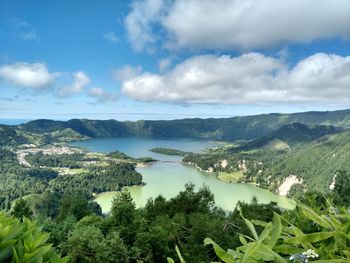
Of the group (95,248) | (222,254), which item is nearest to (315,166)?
(95,248)

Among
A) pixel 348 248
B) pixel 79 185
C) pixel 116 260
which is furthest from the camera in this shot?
pixel 79 185

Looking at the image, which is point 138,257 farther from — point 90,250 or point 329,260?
point 329,260

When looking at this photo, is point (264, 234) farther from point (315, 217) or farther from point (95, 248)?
point (95, 248)

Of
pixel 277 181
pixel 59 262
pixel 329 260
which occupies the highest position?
pixel 329 260

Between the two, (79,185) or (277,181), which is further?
(277,181)

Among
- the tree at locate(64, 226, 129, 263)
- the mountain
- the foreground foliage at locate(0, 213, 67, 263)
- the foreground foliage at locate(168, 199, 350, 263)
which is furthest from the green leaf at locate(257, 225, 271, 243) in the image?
the mountain

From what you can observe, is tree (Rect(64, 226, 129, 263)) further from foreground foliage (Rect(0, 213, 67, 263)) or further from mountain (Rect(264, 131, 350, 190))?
mountain (Rect(264, 131, 350, 190))

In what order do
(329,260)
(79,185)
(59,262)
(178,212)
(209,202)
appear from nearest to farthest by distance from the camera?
1. (329,260)
2. (59,262)
3. (178,212)
4. (209,202)
5. (79,185)

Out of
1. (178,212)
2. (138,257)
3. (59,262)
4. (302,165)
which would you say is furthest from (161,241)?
(302,165)

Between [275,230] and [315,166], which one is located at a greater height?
[275,230]

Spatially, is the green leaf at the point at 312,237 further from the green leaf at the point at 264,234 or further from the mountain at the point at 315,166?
the mountain at the point at 315,166

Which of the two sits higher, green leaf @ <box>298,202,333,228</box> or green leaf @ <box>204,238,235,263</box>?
green leaf @ <box>298,202,333,228</box>
